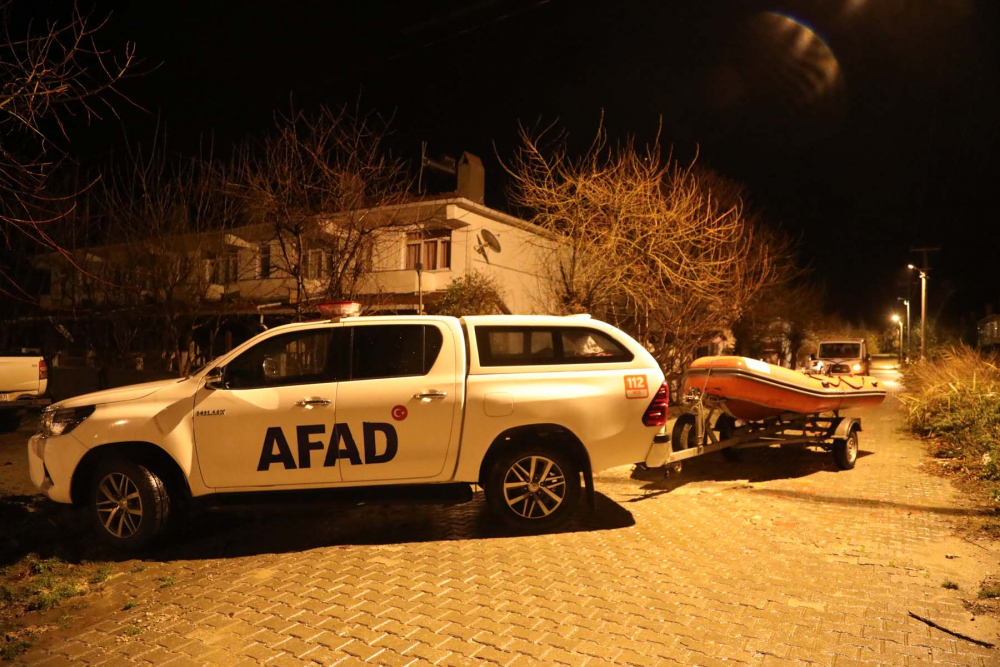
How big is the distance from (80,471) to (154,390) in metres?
0.85

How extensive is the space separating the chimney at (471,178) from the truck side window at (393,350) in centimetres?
1819

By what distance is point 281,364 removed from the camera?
6195 millimetres

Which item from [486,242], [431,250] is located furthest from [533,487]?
[431,250]

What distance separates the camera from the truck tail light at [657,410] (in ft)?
19.9

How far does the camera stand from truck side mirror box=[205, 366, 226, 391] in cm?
559

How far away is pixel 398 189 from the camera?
12.4m

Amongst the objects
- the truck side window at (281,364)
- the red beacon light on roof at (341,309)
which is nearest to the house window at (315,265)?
the red beacon light on roof at (341,309)

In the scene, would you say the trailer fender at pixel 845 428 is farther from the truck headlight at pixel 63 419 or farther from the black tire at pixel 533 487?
the truck headlight at pixel 63 419

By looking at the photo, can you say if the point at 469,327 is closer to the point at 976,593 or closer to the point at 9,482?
the point at 976,593

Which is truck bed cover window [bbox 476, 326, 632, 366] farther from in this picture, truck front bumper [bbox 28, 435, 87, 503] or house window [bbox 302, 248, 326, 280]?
house window [bbox 302, 248, 326, 280]

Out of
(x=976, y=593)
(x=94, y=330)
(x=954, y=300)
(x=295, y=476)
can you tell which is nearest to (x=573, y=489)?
(x=295, y=476)

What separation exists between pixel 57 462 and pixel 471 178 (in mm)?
20007

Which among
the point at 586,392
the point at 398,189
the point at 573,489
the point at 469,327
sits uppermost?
the point at 398,189

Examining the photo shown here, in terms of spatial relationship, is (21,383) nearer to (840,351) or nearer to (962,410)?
(962,410)
